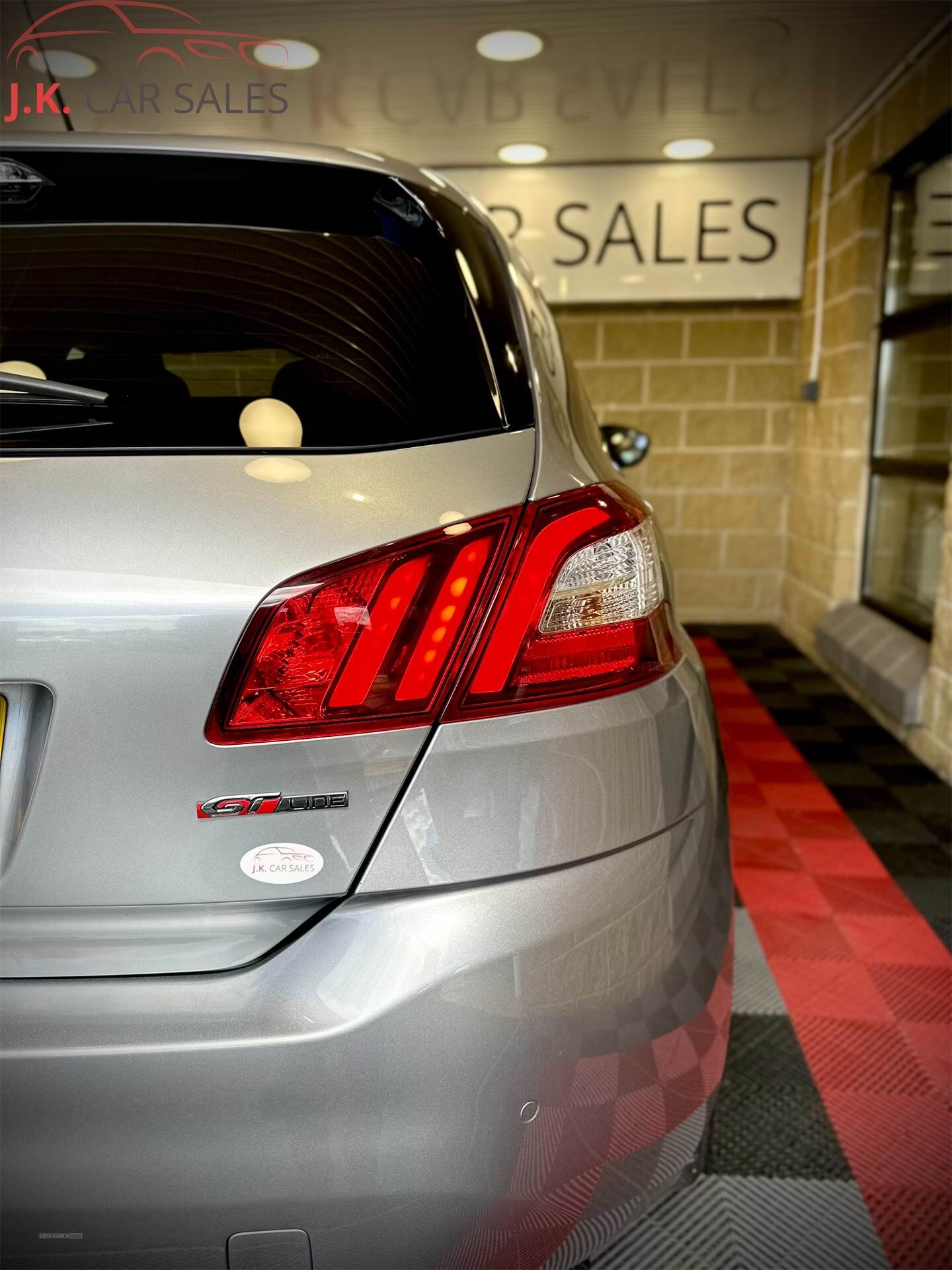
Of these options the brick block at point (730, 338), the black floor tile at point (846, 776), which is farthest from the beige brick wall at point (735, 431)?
the black floor tile at point (846, 776)

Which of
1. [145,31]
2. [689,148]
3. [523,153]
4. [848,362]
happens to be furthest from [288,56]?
[848,362]

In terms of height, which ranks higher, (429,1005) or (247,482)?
(247,482)

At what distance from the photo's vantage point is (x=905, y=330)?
392cm

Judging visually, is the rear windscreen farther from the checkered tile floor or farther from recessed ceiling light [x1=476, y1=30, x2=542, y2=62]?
recessed ceiling light [x1=476, y1=30, x2=542, y2=62]

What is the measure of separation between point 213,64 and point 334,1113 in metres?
3.99

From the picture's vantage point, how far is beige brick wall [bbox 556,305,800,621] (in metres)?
5.50

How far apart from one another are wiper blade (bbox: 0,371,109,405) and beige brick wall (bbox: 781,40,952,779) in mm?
3065

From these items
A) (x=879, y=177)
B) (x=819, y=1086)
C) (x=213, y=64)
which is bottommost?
(x=819, y=1086)

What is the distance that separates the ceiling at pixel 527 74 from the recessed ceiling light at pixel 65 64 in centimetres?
5

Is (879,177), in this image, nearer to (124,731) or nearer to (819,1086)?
(819,1086)

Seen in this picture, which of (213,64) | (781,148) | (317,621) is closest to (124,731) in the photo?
(317,621)

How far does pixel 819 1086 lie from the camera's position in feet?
5.18

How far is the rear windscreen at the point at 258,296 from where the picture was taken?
90 cm

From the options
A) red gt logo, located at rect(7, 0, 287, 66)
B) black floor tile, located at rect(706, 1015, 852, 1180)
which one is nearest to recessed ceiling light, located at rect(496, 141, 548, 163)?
red gt logo, located at rect(7, 0, 287, 66)
